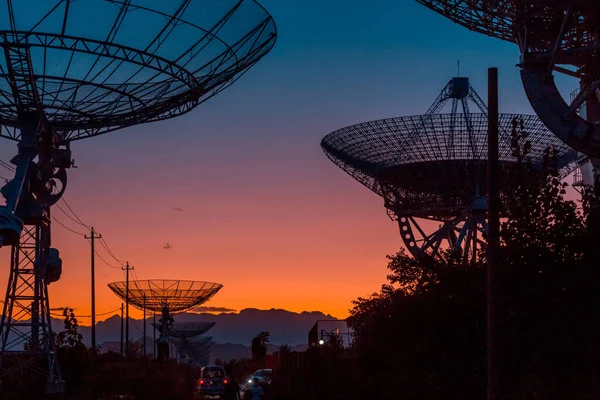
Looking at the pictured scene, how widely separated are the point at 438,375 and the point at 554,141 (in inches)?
1081

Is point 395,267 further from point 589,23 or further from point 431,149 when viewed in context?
point 431,149

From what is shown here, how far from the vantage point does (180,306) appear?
254 feet

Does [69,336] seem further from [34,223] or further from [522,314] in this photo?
[522,314]

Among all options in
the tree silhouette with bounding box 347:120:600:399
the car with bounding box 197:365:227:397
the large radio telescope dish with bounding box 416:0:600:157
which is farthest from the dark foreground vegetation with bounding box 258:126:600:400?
the car with bounding box 197:365:227:397

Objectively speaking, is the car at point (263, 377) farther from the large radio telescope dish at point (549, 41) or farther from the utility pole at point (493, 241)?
the utility pole at point (493, 241)

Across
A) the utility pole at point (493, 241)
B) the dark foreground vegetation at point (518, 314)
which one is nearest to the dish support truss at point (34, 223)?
the dark foreground vegetation at point (518, 314)

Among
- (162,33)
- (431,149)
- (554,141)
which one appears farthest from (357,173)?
(162,33)

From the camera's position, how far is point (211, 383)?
43281 millimetres

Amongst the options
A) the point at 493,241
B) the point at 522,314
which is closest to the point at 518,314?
the point at 522,314

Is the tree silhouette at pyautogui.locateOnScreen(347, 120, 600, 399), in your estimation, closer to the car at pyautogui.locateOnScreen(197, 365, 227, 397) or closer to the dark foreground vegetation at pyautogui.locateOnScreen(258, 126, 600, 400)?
the dark foreground vegetation at pyautogui.locateOnScreen(258, 126, 600, 400)

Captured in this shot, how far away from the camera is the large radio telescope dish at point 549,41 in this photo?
25.4 meters

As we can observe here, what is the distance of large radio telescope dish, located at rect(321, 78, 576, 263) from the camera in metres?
47.4

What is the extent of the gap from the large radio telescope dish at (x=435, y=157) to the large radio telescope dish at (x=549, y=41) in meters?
15.8

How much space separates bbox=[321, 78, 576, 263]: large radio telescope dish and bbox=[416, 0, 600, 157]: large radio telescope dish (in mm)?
15776
